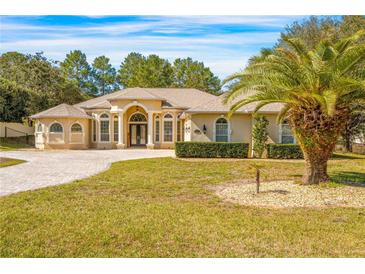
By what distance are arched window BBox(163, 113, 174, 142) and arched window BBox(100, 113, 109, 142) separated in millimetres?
4887

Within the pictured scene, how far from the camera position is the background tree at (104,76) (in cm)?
5184

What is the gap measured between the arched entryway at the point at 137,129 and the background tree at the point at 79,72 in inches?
783

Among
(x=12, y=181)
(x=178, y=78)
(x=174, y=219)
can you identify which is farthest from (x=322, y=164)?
(x=178, y=78)

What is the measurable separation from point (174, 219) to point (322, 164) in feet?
20.6

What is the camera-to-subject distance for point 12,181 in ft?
42.8

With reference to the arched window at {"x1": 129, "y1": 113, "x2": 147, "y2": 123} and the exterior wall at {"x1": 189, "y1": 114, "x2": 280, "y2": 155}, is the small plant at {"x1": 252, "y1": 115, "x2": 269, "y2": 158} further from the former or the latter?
the arched window at {"x1": 129, "y1": 113, "x2": 147, "y2": 123}

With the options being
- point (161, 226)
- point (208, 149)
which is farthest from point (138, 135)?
point (161, 226)

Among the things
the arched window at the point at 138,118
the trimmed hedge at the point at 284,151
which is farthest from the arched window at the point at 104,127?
the trimmed hedge at the point at 284,151

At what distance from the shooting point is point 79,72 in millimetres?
51375

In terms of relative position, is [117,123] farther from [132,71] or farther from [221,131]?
[132,71]

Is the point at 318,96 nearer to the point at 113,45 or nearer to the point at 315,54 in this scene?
the point at 315,54
